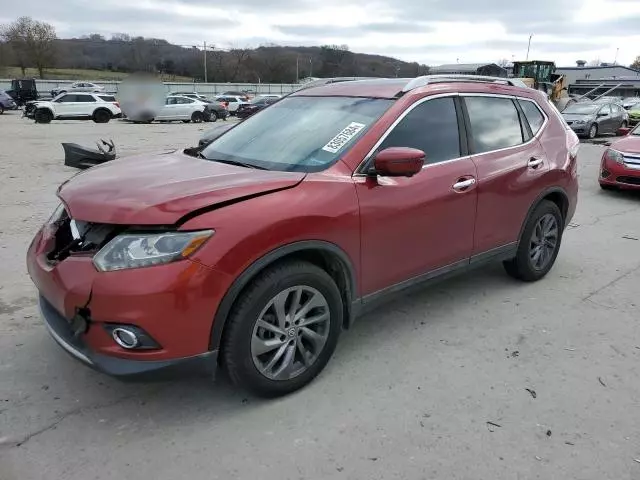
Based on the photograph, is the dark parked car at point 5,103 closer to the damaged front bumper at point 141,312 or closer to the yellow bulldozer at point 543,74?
the yellow bulldozer at point 543,74

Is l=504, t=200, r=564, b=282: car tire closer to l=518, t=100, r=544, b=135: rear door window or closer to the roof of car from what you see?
l=518, t=100, r=544, b=135: rear door window

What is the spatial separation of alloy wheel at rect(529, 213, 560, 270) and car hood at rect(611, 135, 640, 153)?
5209mm

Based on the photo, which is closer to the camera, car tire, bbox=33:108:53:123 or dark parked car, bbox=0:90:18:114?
car tire, bbox=33:108:53:123

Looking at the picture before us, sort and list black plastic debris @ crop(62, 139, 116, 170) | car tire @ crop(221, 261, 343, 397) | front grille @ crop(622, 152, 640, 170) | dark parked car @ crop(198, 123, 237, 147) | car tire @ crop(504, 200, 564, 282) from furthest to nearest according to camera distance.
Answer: black plastic debris @ crop(62, 139, 116, 170) < front grille @ crop(622, 152, 640, 170) < car tire @ crop(504, 200, 564, 282) < dark parked car @ crop(198, 123, 237, 147) < car tire @ crop(221, 261, 343, 397)

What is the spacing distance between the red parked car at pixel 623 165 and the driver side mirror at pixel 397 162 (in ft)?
24.6

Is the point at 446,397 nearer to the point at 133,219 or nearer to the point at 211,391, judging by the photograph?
the point at 211,391

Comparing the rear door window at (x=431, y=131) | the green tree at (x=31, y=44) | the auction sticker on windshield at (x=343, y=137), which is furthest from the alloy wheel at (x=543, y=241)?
the green tree at (x=31, y=44)

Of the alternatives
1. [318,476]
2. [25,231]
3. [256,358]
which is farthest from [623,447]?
[25,231]

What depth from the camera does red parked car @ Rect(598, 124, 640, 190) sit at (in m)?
8.93

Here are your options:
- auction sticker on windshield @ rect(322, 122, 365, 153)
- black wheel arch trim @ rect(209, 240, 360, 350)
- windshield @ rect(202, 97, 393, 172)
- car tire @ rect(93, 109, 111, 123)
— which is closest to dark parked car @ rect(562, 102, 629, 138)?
windshield @ rect(202, 97, 393, 172)

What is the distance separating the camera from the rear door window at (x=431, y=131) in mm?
3467

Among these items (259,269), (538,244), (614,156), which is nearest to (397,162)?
(259,269)

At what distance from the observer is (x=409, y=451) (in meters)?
2.60

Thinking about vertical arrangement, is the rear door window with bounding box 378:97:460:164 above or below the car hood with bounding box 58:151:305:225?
above
